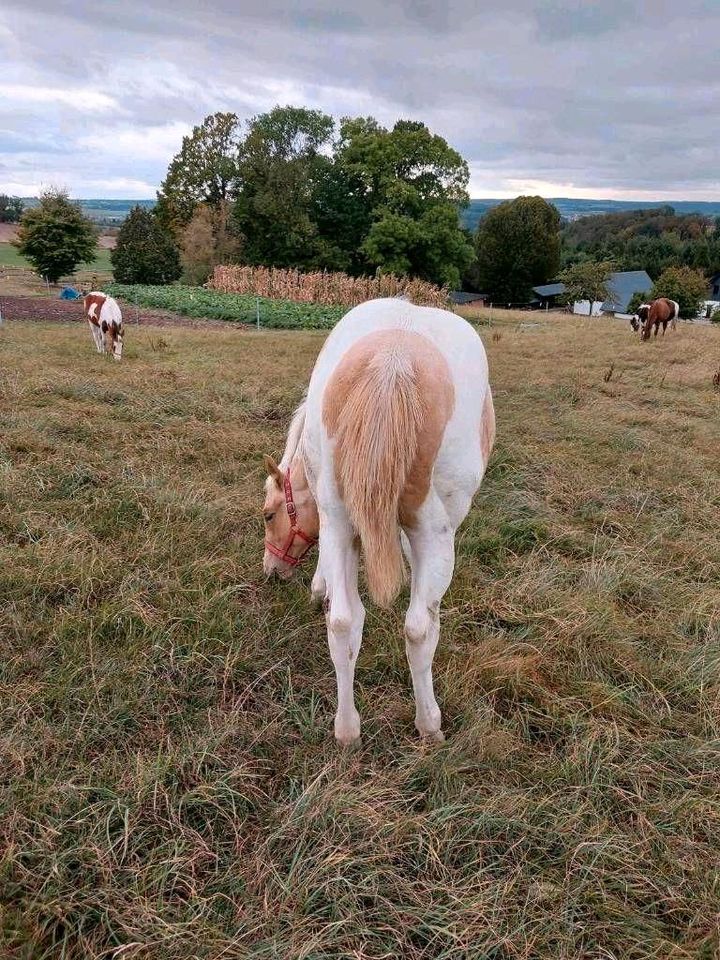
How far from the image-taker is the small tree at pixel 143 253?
990 inches

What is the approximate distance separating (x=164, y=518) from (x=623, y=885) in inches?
107

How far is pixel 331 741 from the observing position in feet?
6.42

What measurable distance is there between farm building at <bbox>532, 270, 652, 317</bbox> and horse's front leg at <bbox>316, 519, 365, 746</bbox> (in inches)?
1530

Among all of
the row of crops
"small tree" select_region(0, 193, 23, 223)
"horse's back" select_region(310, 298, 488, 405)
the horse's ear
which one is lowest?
the horse's ear

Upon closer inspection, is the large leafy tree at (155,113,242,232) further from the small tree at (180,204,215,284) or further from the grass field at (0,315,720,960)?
the grass field at (0,315,720,960)

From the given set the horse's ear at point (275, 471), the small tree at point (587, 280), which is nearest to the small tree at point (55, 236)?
the horse's ear at point (275, 471)

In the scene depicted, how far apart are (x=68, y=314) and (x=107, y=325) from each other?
681cm

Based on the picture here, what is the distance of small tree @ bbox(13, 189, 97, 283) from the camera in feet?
69.5

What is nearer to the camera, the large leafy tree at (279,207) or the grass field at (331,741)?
the grass field at (331,741)

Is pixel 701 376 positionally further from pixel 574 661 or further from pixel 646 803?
pixel 646 803

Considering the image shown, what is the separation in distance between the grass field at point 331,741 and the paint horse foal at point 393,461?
34 cm

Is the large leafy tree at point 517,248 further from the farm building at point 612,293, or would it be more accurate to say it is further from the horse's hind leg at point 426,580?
the horse's hind leg at point 426,580

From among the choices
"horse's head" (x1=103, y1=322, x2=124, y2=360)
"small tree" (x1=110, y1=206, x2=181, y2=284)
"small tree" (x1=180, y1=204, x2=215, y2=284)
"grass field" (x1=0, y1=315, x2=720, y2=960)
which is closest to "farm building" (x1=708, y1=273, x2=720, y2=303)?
"small tree" (x1=180, y1=204, x2=215, y2=284)

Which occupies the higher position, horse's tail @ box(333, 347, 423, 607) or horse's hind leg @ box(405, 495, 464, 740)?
horse's tail @ box(333, 347, 423, 607)
